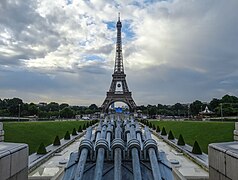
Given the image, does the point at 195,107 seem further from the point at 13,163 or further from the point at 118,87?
the point at 13,163

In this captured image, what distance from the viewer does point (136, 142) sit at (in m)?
4.96

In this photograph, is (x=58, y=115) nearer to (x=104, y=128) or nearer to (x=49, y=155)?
(x=49, y=155)

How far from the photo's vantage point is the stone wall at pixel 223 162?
4812mm

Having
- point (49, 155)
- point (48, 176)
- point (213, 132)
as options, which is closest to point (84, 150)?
point (48, 176)

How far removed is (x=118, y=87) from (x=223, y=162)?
67110 mm

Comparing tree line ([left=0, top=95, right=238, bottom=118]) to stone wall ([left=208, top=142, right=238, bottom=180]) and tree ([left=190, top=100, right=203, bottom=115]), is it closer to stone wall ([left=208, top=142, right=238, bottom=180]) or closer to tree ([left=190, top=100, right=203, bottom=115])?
tree ([left=190, top=100, right=203, bottom=115])

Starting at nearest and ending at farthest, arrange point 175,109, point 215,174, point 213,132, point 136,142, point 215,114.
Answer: point 136,142 → point 215,174 → point 213,132 → point 215,114 → point 175,109

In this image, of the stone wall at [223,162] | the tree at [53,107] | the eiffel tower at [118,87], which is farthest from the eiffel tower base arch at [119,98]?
the stone wall at [223,162]

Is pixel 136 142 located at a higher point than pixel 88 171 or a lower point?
higher

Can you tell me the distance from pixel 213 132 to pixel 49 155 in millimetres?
15124

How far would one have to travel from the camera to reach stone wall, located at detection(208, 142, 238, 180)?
4.81 metres

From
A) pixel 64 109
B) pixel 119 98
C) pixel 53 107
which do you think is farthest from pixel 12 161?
pixel 53 107

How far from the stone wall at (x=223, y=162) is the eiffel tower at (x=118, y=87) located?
62.1 metres

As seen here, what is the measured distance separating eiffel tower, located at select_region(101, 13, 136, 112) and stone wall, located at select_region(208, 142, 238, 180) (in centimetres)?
6209
